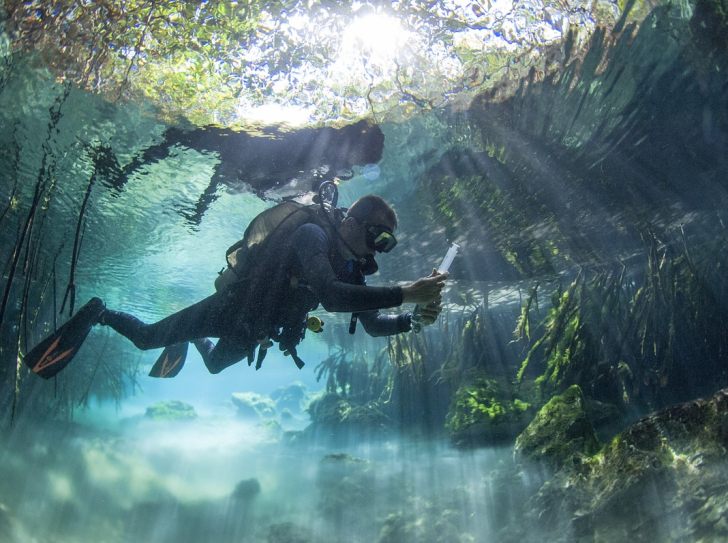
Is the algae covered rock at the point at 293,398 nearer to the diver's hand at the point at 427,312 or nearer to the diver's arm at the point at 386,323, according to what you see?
the diver's arm at the point at 386,323

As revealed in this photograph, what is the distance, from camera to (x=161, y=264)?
1393cm

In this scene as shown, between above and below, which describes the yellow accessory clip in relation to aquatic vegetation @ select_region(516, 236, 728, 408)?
below

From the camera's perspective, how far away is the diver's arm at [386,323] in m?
3.60

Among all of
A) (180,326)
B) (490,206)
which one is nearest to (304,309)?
(180,326)

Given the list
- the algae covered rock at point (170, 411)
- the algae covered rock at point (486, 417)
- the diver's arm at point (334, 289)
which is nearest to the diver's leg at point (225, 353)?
the diver's arm at point (334, 289)

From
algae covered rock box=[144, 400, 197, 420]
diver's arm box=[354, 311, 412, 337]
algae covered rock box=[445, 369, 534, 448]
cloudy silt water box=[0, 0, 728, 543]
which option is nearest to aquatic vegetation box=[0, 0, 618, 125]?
cloudy silt water box=[0, 0, 728, 543]

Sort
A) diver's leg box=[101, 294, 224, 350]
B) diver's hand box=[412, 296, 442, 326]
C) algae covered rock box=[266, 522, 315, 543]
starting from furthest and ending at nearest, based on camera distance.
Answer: algae covered rock box=[266, 522, 315, 543], diver's leg box=[101, 294, 224, 350], diver's hand box=[412, 296, 442, 326]

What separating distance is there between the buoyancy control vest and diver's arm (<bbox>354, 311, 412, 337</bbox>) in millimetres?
666

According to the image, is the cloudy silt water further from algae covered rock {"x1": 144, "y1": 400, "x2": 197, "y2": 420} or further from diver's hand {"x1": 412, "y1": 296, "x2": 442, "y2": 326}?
algae covered rock {"x1": 144, "y1": 400, "x2": 197, "y2": 420}

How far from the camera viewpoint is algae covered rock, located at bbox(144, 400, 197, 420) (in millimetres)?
25781

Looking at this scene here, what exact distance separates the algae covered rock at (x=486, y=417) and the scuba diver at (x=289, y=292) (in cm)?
654

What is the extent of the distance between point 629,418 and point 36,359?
33.4 feet

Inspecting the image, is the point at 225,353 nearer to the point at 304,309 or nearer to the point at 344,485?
the point at 304,309

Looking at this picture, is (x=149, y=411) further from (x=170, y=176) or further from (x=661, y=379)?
(x=661, y=379)
